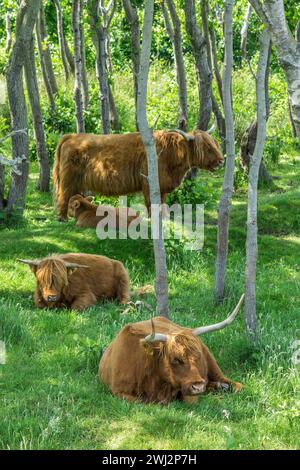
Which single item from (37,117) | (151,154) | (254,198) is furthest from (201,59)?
(254,198)

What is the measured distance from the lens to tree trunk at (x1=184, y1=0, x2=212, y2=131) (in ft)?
50.4

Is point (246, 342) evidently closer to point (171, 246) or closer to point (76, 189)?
point (171, 246)

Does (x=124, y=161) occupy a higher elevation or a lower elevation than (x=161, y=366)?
higher

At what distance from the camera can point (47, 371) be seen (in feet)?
26.6

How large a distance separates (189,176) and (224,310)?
6.14 metres

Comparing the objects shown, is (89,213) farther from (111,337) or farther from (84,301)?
(111,337)

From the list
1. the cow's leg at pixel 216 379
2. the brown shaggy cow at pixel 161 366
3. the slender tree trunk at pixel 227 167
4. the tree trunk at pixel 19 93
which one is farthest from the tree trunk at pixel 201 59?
the cow's leg at pixel 216 379

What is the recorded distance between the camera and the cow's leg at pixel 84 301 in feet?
35.6

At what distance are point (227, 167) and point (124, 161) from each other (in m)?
4.36

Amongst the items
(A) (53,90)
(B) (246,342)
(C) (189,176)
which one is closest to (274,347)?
(B) (246,342)

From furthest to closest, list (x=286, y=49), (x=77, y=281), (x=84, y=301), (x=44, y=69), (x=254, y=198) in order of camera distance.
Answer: (x=44, y=69)
(x=77, y=281)
(x=84, y=301)
(x=254, y=198)
(x=286, y=49)

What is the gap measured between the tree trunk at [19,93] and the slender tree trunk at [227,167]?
4.66 m

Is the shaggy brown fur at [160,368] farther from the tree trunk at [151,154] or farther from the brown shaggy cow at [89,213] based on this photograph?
the brown shaggy cow at [89,213]

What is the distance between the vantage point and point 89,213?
48.1 feet
